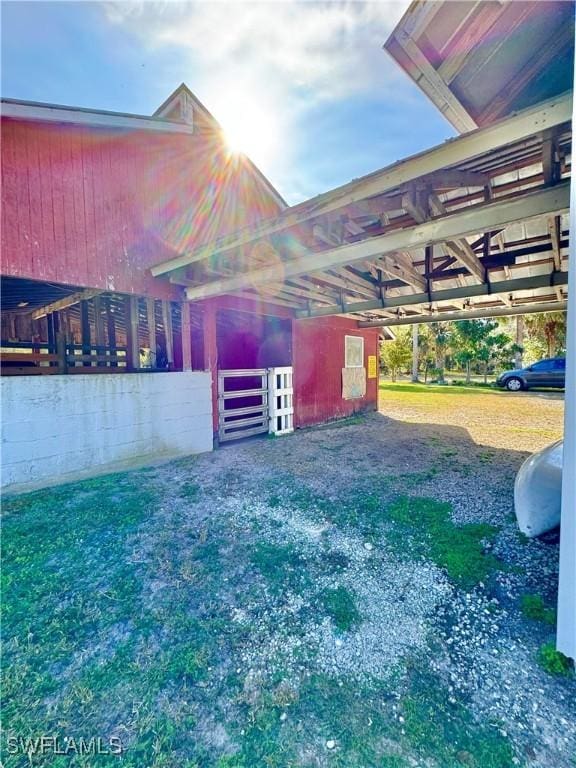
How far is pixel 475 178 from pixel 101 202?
182 inches

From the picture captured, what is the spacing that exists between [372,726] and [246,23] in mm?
5451

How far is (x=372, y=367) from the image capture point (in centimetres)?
1062

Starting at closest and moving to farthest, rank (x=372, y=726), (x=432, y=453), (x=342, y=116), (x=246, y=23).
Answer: (x=372, y=726) → (x=246, y=23) → (x=342, y=116) → (x=432, y=453)

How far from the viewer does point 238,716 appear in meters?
1.42

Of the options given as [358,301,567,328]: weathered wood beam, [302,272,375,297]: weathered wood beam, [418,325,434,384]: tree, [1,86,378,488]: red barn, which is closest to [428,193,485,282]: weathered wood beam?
[302,272,375,297]: weathered wood beam

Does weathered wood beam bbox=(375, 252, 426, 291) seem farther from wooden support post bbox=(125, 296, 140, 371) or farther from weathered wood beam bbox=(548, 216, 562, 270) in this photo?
wooden support post bbox=(125, 296, 140, 371)

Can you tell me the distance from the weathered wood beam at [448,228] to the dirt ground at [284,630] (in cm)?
268

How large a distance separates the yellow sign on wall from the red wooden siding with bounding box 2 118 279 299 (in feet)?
21.3

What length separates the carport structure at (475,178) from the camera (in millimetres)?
1878

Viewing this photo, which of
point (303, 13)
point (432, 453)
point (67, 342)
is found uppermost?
point (303, 13)

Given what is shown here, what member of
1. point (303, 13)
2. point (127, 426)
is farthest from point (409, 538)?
point (303, 13)

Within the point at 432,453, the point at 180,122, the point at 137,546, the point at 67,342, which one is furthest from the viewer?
the point at 432,453

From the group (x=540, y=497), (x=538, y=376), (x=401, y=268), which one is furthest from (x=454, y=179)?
(x=538, y=376)

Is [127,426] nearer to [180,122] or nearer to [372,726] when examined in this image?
[372,726]
